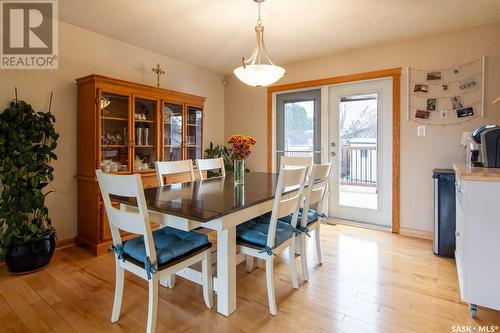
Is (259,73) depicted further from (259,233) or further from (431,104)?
(431,104)

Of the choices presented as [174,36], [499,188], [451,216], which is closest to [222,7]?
[174,36]

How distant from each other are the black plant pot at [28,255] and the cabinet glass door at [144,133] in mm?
1126

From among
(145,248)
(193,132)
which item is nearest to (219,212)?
(145,248)

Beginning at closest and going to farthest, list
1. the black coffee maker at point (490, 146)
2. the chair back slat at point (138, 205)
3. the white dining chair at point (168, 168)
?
the chair back slat at point (138, 205) < the black coffee maker at point (490, 146) < the white dining chair at point (168, 168)

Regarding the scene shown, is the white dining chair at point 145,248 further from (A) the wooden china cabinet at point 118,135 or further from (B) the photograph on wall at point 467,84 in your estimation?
(B) the photograph on wall at point 467,84

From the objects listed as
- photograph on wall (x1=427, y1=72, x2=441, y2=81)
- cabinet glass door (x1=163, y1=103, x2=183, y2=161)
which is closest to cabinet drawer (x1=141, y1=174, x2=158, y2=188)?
cabinet glass door (x1=163, y1=103, x2=183, y2=161)

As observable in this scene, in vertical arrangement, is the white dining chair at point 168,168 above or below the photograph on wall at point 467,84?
below

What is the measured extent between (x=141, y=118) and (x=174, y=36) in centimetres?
103

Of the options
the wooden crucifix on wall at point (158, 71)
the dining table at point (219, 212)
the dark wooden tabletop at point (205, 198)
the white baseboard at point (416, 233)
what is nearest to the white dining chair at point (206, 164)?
the dark wooden tabletop at point (205, 198)

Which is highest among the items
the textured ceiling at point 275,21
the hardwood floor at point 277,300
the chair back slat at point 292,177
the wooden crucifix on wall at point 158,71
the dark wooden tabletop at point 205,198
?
the textured ceiling at point 275,21

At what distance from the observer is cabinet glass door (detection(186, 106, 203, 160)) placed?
12.7 feet

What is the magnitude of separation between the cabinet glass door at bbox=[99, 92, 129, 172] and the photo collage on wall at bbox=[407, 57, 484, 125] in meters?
3.31

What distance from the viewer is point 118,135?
3074mm

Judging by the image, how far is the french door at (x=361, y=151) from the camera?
3480mm
